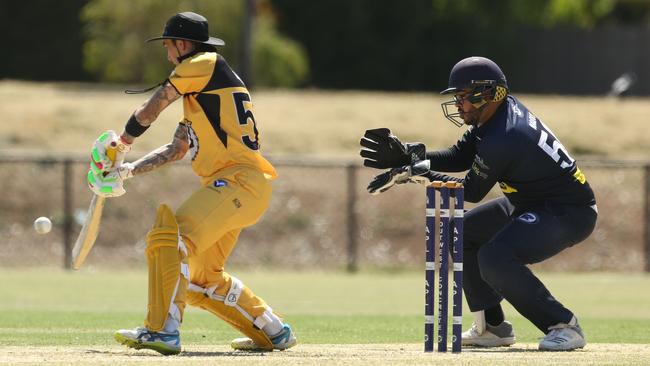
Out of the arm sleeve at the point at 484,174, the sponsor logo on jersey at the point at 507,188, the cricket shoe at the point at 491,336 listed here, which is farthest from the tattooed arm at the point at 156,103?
the cricket shoe at the point at 491,336

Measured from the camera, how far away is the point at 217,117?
31.1 feet

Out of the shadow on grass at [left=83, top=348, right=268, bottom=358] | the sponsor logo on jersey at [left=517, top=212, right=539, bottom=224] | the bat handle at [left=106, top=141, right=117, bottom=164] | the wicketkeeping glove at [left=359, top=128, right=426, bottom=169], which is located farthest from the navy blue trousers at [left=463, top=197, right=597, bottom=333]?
the bat handle at [left=106, top=141, right=117, bottom=164]

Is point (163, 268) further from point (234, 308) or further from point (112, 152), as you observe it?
point (112, 152)

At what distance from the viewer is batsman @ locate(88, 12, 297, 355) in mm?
9172

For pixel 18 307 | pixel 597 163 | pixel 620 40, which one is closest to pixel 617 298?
pixel 597 163

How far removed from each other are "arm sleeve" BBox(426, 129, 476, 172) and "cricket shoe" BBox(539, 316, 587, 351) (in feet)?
4.80

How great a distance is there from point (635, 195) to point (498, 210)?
1539 centimetres

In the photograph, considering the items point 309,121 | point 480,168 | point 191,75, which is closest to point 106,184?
point 191,75

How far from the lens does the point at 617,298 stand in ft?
55.9

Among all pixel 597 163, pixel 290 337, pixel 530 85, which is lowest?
pixel 530 85

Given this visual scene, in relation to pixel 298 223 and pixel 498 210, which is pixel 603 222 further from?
pixel 498 210

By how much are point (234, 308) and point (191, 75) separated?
5.58ft

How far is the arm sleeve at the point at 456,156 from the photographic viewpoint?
1049 cm

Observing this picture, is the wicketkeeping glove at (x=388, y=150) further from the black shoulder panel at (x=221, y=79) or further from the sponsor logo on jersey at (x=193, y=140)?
the sponsor logo on jersey at (x=193, y=140)
